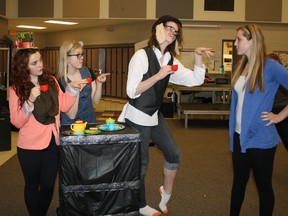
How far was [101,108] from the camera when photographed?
11.7 m

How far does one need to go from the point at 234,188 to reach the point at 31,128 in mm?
1440

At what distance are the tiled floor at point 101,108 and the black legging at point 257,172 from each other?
11.4 ft

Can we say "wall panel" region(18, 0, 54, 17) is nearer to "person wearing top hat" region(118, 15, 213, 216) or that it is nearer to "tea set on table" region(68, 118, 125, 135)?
"person wearing top hat" region(118, 15, 213, 216)

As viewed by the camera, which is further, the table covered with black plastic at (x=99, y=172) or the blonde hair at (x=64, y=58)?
the blonde hair at (x=64, y=58)

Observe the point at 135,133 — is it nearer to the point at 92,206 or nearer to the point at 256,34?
the point at 92,206

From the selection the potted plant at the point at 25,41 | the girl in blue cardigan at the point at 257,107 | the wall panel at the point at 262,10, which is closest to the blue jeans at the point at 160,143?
the girl in blue cardigan at the point at 257,107

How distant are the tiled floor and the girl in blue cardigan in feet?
11.9

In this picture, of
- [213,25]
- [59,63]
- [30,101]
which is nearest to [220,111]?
[213,25]

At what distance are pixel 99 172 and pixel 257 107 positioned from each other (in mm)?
1088

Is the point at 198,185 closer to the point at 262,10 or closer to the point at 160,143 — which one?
the point at 160,143

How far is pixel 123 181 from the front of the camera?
2.54m

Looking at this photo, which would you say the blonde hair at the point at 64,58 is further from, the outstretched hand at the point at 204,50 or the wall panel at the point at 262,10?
the wall panel at the point at 262,10

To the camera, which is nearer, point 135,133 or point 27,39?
point 135,133

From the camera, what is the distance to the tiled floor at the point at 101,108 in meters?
5.42
